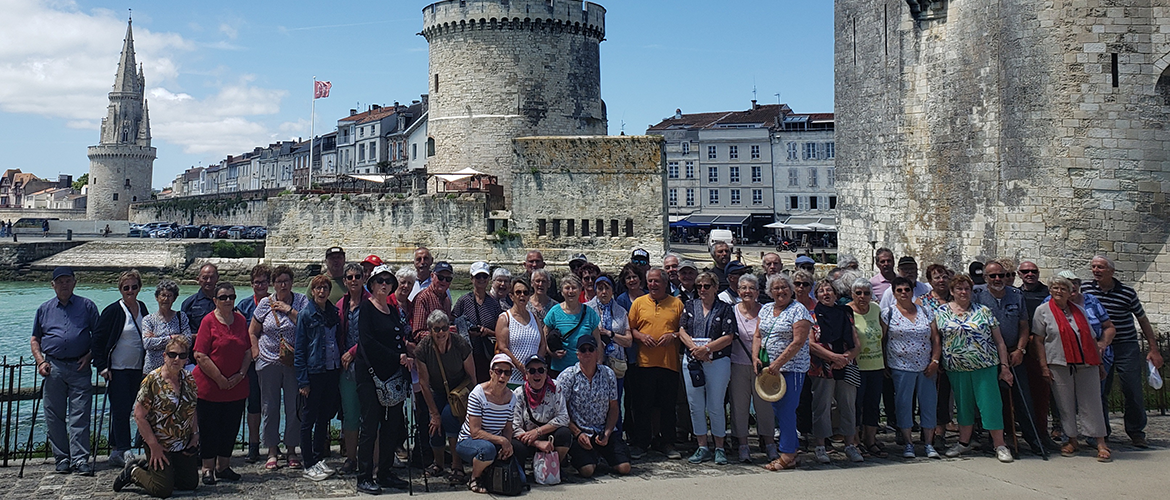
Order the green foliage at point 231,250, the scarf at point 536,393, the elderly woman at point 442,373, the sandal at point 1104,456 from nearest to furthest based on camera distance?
1. the elderly woman at point 442,373
2. the scarf at point 536,393
3. the sandal at point 1104,456
4. the green foliage at point 231,250

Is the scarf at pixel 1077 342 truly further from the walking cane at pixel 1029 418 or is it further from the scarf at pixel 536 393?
the scarf at pixel 536 393

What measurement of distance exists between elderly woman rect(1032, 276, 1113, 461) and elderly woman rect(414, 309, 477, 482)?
194 inches

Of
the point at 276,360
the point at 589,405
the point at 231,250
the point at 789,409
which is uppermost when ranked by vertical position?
the point at 231,250

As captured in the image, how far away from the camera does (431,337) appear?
6211 millimetres

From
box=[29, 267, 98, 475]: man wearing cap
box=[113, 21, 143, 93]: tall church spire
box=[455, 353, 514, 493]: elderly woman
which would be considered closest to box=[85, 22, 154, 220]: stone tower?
box=[113, 21, 143, 93]: tall church spire

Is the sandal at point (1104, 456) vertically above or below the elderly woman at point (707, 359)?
below

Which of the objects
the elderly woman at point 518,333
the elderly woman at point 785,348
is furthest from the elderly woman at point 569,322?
the elderly woman at point 785,348

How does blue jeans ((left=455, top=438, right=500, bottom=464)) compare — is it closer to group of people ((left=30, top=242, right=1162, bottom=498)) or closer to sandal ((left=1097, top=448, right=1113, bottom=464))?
group of people ((left=30, top=242, right=1162, bottom=498))

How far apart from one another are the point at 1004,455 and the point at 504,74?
28.5 meters

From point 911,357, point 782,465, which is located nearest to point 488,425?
point 782,465

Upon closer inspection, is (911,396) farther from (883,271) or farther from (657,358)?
(657,358)

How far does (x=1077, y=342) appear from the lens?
7020 mm

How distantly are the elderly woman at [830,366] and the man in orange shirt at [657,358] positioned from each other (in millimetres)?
1154

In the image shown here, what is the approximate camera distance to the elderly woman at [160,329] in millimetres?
6566
